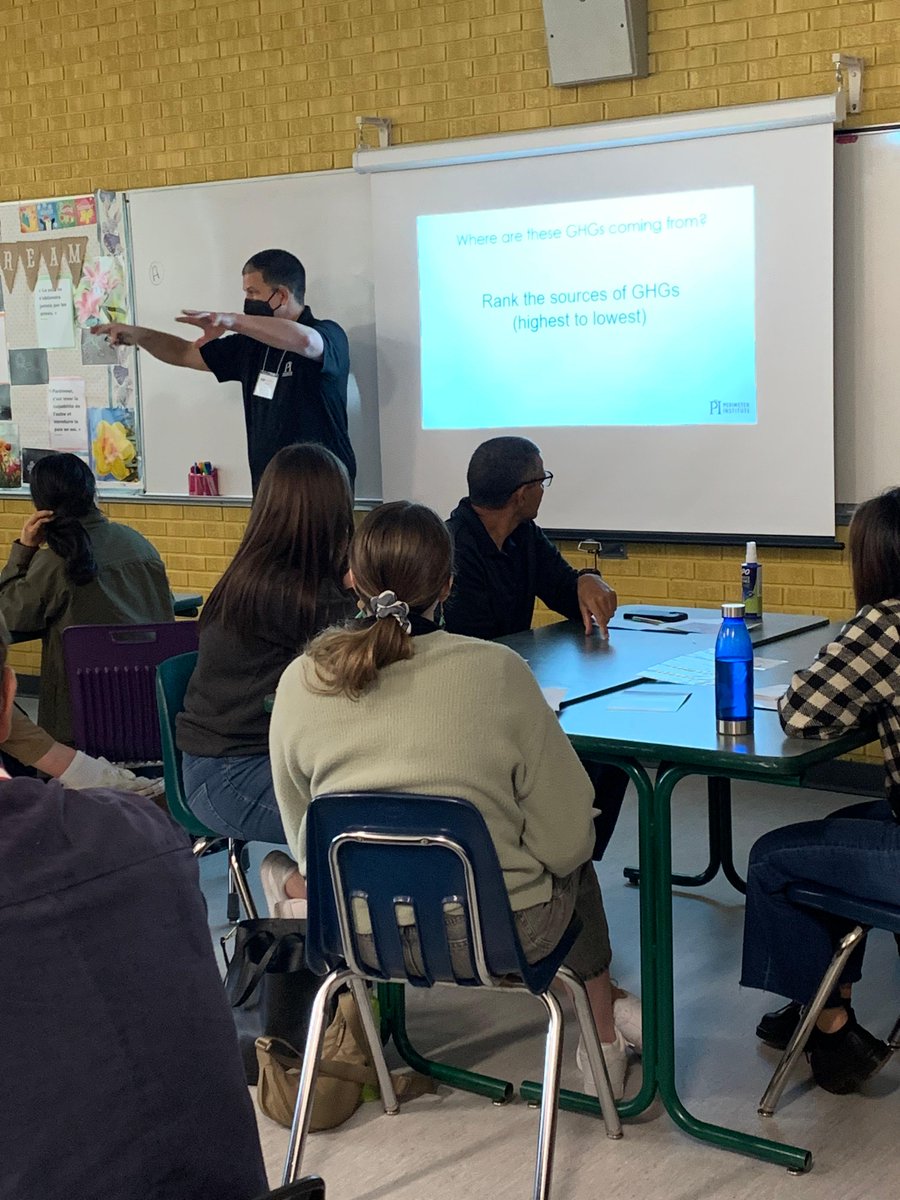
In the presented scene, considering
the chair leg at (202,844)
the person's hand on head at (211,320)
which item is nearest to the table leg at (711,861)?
the chair leg at (202,844)

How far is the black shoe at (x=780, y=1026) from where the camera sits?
3.05 meters

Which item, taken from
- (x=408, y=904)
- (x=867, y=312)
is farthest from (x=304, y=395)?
(x=408, y=904)

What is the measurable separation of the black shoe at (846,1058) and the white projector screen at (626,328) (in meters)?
2.27

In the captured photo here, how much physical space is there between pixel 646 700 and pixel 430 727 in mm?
801

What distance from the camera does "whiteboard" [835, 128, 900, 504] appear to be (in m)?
4.59

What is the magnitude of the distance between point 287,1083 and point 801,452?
2902 millimetres

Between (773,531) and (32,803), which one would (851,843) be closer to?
(32,803)

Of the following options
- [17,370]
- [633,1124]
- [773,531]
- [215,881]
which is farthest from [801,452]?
[17,370]

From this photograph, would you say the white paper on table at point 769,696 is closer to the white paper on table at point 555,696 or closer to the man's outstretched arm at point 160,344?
the white paper on table at point 555,696

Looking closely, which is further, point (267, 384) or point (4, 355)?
point (4, 355)

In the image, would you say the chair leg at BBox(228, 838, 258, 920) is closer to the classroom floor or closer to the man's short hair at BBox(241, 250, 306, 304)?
the classroom floor

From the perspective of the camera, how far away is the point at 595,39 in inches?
195

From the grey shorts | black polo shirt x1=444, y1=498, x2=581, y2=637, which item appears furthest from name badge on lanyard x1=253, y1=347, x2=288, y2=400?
the grey shorts

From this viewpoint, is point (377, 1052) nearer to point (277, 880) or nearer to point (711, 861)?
point (277, 880)
